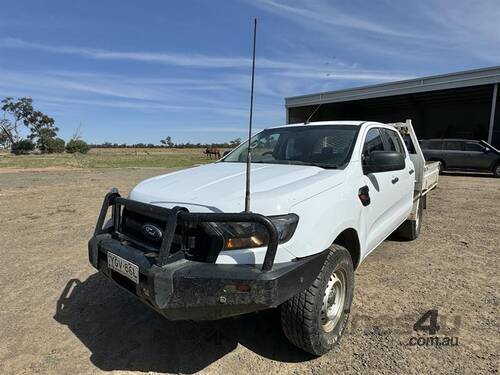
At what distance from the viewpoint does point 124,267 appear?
2617mm

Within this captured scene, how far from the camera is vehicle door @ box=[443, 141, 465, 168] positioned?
1702 centimetres

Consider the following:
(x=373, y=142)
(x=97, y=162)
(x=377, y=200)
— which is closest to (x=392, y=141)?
(x=373, y=142)

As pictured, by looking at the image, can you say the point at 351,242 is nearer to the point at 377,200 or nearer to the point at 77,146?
the point at 377,200

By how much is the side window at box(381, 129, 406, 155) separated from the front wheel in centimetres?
228

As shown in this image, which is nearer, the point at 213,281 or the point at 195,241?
the point at 213,281

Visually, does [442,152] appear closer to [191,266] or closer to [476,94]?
[476,94]

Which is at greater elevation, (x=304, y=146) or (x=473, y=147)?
(x=473, y=147)

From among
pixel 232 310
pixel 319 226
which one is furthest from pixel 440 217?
pixel 232 310

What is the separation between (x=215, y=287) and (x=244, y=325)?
128 centimetres

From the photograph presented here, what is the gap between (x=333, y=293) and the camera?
297cm

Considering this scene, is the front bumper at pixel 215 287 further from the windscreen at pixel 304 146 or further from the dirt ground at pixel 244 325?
the windscreen at pixel 304 146

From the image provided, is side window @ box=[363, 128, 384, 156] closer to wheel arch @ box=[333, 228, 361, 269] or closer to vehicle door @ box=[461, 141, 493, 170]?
wheel arch @ box=[333, 228, 361, 269]

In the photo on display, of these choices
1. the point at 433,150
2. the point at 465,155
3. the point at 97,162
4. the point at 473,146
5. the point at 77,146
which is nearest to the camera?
the point at 473,146

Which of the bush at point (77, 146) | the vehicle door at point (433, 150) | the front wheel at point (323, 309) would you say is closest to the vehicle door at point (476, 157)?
the vehicle door at point (433, 150)
